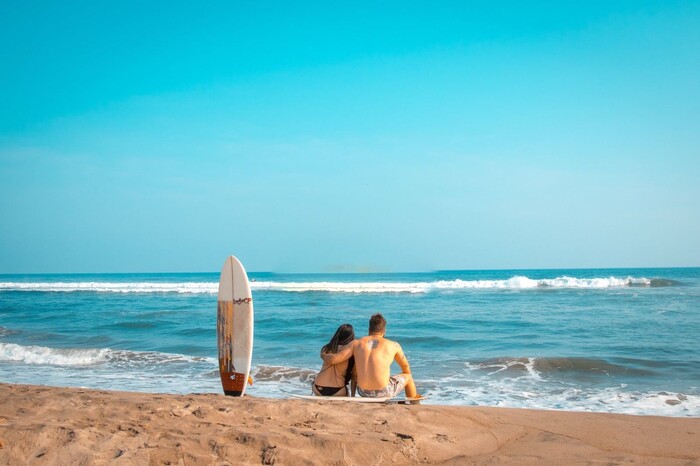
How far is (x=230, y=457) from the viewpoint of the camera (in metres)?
3.83

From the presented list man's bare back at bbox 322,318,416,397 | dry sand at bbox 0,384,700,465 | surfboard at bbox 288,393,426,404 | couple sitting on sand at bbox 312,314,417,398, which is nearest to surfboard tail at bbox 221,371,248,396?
dry sand at bbox 0,384,700,465

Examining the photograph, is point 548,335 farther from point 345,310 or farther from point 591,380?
point 345,310

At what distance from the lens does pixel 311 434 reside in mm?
4277

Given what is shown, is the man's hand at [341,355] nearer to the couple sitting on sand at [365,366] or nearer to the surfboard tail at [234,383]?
the couple sitting on sand at [365,366]

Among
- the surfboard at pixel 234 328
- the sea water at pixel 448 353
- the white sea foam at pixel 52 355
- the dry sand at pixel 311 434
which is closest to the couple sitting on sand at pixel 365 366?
the dry sand at pixel 311 434

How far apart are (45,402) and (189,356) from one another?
5.79 meters

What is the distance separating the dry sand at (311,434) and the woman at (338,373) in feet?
1.95

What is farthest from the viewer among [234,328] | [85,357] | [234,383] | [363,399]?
[85,357]

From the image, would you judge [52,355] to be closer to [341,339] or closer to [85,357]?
[85,357]

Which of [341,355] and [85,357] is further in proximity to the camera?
[85,357]

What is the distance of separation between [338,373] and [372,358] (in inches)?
22.0

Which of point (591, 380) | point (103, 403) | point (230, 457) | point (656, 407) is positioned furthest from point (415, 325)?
point (230, 457)

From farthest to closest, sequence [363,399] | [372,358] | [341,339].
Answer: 1. [341,339]
2. [372,358]
3. [363,399]

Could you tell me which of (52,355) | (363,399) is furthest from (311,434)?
(52,355)
